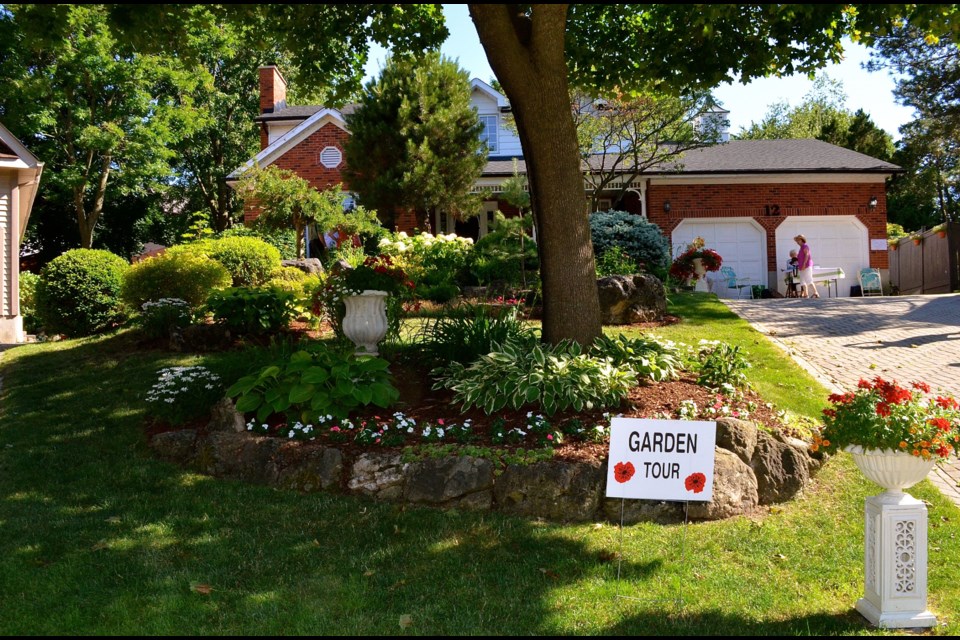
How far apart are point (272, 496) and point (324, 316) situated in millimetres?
5501

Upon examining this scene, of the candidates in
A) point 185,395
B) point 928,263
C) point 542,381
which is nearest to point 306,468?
point 542,381

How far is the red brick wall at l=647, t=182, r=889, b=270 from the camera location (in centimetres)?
2208

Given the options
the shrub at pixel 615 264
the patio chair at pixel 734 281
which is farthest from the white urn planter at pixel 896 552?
the patio chair at pixel 734 281

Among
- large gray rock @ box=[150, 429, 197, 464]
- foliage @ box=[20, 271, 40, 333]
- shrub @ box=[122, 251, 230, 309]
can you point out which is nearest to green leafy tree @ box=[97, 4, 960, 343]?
large gray rock @ box=[150, 429, 197, 464]

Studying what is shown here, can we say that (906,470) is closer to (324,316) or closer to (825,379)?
(825,379)

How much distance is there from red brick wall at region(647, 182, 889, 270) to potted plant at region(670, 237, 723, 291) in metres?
A: 4.27

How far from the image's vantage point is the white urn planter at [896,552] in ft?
13.3

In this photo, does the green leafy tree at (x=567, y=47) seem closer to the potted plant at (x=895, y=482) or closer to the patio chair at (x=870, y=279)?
the potted plant at (x=895, y=482)

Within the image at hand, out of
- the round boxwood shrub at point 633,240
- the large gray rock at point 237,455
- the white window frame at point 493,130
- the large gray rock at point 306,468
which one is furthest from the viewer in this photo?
the white window frame at point 493,130

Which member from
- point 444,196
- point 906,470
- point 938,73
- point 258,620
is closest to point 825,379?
point 906,470

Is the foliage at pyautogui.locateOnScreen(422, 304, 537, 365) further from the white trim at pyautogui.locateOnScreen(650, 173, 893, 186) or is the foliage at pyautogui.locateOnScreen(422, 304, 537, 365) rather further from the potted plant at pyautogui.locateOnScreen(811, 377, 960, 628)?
the white trim at pyautogui.locateOnScreen(650, 173, 893, 186)

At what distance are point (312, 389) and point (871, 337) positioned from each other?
8.96 m

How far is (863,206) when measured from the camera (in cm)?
2209

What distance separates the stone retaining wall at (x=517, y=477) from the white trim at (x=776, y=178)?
1673 centimetres
